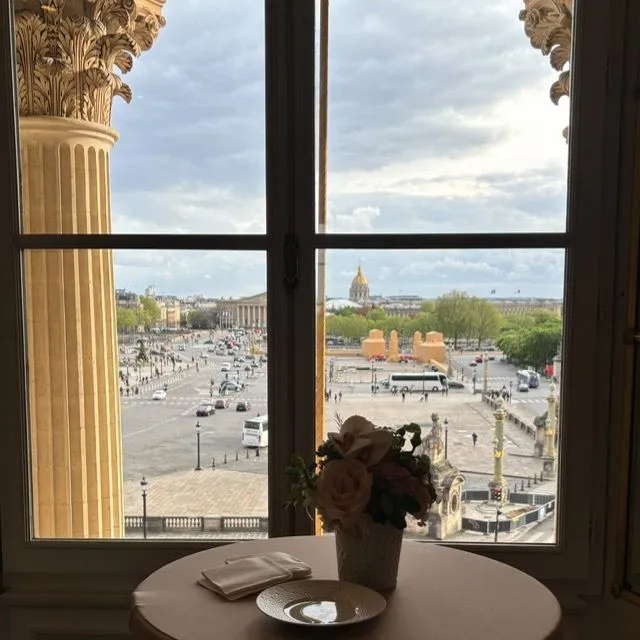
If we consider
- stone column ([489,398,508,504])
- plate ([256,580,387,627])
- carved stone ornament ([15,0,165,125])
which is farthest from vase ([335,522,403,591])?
carved stone ornament ([15,0,165,125])

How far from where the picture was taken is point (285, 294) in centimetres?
186

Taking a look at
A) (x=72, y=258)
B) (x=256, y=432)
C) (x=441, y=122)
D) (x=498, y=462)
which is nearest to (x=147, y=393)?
(x=256, y=432)

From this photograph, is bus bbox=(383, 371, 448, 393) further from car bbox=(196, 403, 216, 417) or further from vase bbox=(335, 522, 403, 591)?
vase bbox=(335, 522, 403, 591)

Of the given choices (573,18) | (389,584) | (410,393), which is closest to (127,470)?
(410,393)

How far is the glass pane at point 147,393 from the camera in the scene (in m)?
1.91

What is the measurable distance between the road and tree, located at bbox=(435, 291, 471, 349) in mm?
555

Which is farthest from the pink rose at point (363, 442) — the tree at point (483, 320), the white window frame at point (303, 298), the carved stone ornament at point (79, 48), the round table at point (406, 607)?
the carved stone ornament at point (79, 48)

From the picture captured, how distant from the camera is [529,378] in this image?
189 centimetres

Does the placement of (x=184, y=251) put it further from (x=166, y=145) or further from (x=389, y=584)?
(x=389, y=584)

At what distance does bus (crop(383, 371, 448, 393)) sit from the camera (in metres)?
1.91

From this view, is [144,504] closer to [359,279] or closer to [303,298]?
[303,298]

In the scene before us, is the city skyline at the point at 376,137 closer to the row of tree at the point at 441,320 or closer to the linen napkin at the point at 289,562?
the row of tree at the point at 441,320

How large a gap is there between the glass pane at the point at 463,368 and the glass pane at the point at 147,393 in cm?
26

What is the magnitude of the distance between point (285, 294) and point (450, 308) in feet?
1.59
